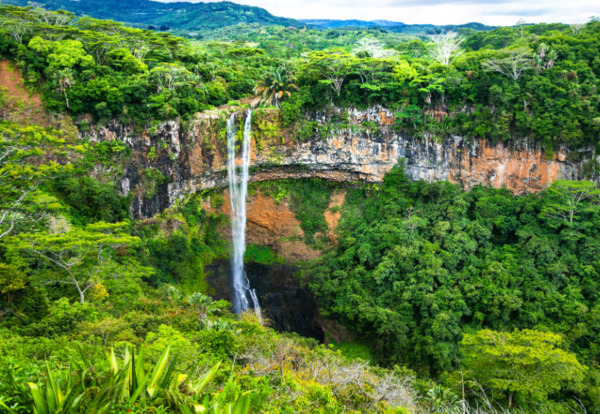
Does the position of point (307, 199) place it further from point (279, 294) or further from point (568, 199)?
point (568, 199)

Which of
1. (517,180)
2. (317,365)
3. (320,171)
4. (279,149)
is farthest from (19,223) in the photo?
(517,180)

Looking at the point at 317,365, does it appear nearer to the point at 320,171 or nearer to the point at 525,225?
the point at 525,225

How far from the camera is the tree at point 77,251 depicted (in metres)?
13.7

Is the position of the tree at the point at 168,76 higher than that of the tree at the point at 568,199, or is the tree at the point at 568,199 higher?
the tree at the point at 168,76

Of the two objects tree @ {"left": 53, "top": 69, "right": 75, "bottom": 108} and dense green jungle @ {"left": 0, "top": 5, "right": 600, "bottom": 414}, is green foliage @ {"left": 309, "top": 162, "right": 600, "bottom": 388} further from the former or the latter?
tree @ {"left": 53, "top": 69, "right": 75, "bottom": 108}

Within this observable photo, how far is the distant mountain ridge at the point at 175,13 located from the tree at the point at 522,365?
70.4m

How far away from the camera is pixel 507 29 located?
39.6 metres

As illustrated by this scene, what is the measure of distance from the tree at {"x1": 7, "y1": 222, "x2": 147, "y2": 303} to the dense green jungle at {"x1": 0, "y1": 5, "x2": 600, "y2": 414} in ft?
0.35

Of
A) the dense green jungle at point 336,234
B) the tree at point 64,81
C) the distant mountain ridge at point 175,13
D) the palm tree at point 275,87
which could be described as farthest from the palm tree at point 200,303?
the distant mountain ridge at point 175,13

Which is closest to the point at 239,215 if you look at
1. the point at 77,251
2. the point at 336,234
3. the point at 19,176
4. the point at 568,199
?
the point at 336,234

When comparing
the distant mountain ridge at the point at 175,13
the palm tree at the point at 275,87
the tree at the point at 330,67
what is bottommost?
the palm tree at the point at 275,87

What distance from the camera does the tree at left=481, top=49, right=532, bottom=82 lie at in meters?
23.5

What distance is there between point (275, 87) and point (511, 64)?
44.6ft

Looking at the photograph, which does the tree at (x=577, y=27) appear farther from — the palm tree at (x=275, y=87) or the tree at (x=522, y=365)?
the tree at (x=522, y=365)
